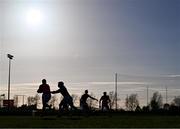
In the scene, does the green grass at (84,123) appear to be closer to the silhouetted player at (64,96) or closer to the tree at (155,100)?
the silhouetted player at (64,96)

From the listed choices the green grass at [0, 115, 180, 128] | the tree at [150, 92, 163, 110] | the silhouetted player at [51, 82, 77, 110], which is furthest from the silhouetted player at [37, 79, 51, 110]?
the tree at [150, 92, 163, 110]

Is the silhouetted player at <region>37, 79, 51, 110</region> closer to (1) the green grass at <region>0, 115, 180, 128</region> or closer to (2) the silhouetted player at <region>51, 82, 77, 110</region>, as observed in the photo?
(2) the silhouetted player at <region>51, 82, 77, 110</region>

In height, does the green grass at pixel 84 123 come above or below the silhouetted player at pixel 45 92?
below

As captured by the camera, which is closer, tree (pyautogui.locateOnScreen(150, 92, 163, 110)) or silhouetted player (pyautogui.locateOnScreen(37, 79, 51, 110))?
silhouetted player (pyautogui.locateOnScreen(37, 79, 51, 110))

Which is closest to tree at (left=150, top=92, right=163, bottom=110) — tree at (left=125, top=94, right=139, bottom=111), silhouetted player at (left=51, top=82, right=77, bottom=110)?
tree at (left=125, top=94, right=139, bottom=111)

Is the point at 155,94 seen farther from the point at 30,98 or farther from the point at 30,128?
the point at 30,128

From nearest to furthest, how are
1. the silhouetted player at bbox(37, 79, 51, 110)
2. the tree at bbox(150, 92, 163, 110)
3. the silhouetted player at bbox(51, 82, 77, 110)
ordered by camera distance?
1. the silhouetted player at bbox(37, 79, 51, 110)
2. the silhouetted player at bbox(51, 82, 77, 110)
3. the tree at bbox(150, 92, 163, 110)

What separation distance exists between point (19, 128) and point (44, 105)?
328 inches

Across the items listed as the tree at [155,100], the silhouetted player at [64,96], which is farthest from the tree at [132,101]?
the silhouetted player at [64,96]

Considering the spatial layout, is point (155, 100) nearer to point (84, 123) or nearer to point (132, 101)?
point (132, 101)

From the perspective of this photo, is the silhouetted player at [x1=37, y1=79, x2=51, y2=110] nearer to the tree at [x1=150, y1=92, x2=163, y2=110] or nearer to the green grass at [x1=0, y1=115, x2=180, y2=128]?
the green grass at [x1=0, y1=115, x2=180, y2=128]

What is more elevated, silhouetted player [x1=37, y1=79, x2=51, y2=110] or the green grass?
silhouetted player [x1=37, y1=79, x2=51, y2=110]

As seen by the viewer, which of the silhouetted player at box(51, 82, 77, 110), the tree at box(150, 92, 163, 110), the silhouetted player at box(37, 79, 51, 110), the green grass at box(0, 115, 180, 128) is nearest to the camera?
the green grass at box(0, 115, 180, 128)

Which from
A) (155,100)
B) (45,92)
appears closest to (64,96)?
(45,92)
